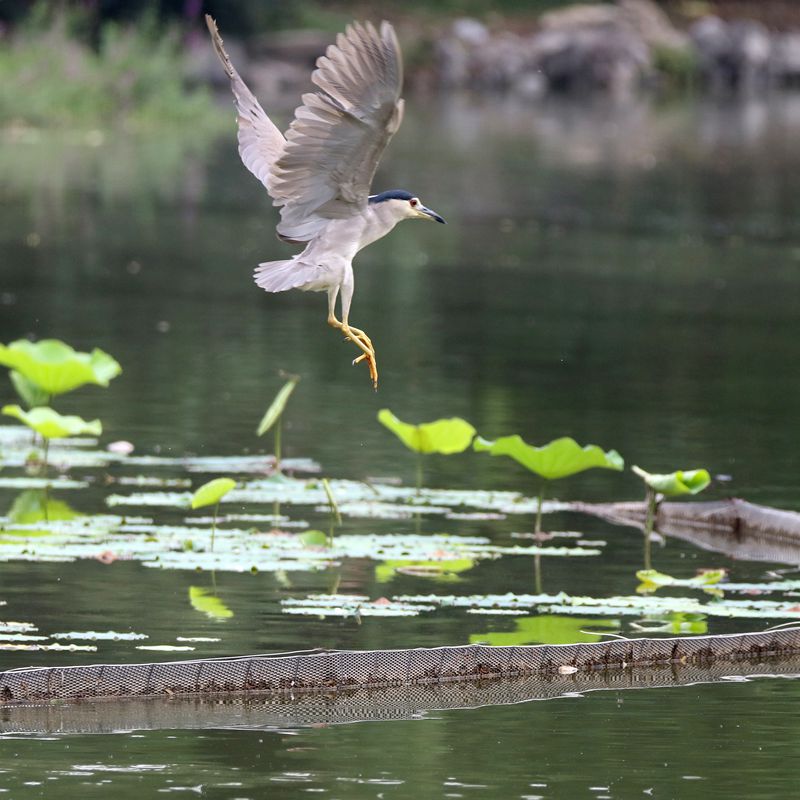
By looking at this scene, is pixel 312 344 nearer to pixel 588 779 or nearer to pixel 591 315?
pixel 591 315

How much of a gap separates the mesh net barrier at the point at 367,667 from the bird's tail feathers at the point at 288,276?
3.89 feet

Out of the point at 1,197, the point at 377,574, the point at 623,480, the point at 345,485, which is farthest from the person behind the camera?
the point at 1,197

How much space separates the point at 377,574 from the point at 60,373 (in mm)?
2429

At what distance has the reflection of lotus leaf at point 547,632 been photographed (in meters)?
8.04

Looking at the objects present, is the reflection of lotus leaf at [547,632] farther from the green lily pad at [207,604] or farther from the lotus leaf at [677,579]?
the green lily pad at [207,604]

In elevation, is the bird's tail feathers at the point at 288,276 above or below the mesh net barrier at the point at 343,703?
above

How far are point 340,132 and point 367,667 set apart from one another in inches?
68.5

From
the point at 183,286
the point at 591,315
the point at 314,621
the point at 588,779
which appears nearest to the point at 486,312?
the point at 591,315

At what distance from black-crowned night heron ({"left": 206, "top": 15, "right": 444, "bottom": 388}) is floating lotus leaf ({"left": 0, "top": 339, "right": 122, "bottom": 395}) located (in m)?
3.47

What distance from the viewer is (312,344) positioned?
15797mm

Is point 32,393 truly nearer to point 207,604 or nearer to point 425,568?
point 425,568

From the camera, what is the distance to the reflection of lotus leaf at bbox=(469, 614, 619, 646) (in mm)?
8039

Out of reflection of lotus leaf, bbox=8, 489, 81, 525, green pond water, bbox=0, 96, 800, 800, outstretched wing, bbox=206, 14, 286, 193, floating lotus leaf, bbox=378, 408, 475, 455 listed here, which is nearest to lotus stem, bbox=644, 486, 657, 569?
green pond water, bbox=0, 96, 800, 800

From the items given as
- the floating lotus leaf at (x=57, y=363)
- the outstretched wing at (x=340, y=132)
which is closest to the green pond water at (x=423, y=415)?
the floating lotus leaf at (x=57, y=363)
